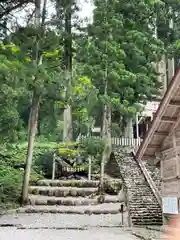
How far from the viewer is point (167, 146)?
961 centimetres

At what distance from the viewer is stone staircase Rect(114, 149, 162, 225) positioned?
1293cm

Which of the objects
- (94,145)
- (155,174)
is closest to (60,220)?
(94,145)

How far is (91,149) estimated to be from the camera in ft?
52.4

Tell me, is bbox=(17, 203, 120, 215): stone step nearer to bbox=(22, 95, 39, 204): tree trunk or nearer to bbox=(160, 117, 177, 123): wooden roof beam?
bbox=(22, 95, 39, 204): tree trunk

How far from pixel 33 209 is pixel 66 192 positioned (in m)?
2.76

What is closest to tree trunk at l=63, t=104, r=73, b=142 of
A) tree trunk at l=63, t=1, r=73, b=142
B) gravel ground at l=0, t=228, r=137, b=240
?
tree trunk at l=63, t=1, r=73, b=142

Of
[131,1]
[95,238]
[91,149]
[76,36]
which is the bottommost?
[95,238]

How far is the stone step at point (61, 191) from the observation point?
16.6 meters

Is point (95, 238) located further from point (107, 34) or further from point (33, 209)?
point (107, 34)

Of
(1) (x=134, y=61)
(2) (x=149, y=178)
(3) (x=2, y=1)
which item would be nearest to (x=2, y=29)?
(3) (x=2, y=1)

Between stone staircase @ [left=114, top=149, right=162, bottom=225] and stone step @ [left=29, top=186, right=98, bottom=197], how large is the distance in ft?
6.74

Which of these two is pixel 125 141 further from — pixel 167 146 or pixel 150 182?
pixel 167 146

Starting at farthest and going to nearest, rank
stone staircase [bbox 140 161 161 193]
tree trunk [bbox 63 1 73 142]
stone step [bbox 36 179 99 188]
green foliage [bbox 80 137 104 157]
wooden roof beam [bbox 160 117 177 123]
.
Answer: stone step [bbox 36 179 99 188] → stone staircase [bbox 140 161 161 193] → green foliage [bbox 80 137 104 157] → tree trunk [bbox 63 1 73 142] → wooden roof beam [bbox 160 117 177 123]

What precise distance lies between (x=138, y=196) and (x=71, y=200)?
3.08m
